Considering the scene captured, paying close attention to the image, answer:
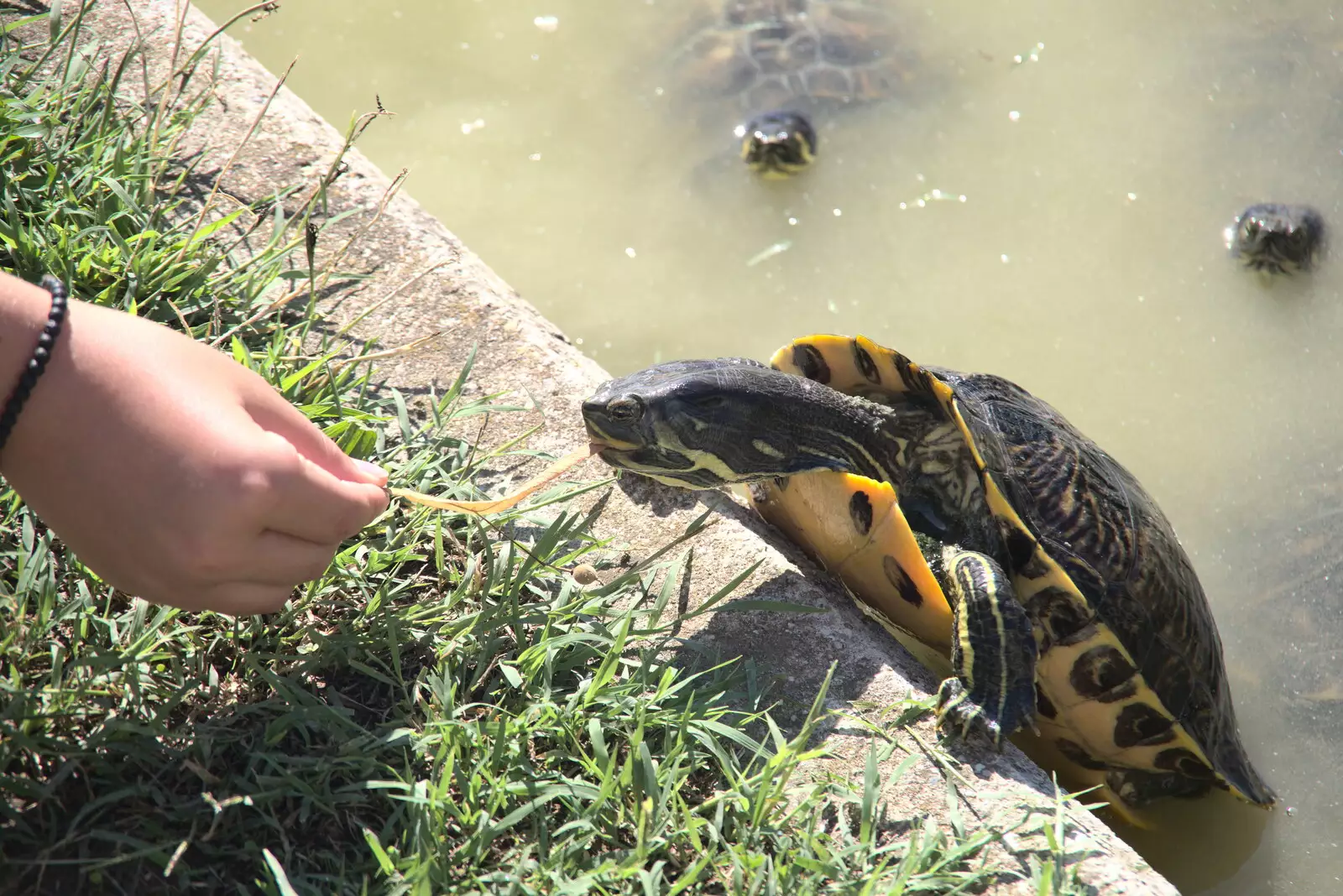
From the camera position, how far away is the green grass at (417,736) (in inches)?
69.8

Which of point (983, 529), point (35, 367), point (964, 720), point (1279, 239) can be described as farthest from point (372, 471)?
point (1279, 239)

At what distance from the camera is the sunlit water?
3.75m

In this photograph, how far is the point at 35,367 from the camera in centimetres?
153

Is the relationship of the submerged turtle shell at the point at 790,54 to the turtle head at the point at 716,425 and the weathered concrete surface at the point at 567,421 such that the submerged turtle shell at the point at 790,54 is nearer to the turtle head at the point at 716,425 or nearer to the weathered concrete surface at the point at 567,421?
the weathered concrete surface at the point at 567,421

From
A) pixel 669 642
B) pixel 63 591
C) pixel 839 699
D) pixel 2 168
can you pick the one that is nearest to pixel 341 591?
pixel 63 591

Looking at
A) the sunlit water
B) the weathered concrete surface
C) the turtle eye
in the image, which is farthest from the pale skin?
the sunlit water

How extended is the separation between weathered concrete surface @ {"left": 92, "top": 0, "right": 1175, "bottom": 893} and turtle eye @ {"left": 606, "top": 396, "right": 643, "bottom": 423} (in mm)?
298

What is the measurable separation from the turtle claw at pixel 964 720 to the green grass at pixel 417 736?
2.2 inches

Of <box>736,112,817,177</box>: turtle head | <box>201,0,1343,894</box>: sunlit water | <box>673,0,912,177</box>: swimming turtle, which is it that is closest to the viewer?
<box>201,0,1343,894</box>: sunlit water

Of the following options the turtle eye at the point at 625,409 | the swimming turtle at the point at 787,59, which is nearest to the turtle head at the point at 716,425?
the turtle eye at the point at 625,409

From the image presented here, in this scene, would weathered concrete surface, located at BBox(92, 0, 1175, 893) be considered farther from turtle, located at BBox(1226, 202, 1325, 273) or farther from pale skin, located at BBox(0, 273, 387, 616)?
turtle, located at BBox(1226, 202, 1325, 273)

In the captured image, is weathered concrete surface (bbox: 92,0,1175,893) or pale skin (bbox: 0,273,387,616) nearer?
pale skin (bbox: 0,273,387,616)

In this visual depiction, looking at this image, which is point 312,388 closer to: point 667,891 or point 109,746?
point 109,746

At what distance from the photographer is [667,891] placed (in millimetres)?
1827
